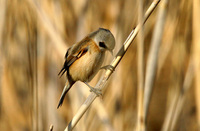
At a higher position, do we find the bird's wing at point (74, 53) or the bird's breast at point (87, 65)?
the bird's wing at point (74, 53)

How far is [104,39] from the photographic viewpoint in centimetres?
142

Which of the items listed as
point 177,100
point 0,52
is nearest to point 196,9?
point 177,100

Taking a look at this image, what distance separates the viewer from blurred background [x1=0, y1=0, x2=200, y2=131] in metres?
1.61

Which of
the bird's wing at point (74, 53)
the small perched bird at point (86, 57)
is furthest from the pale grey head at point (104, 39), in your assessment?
the bird's wing at point (74, 53)

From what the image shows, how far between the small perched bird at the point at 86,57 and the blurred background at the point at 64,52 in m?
0.10

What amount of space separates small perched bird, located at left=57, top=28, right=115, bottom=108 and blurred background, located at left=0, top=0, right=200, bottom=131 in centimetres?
10

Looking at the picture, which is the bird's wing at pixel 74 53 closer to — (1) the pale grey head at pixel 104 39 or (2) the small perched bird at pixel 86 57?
(2) the small perched bird at pixel 86 57

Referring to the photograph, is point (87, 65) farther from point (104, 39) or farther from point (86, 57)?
point (104, 39)

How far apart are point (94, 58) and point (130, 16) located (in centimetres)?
47

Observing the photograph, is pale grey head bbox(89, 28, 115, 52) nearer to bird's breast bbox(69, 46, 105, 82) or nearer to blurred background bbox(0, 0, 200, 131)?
bird's breast bbox(69, 46, 105, 82)

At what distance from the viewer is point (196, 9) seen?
62.2 inches

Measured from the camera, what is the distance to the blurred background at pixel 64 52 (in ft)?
5.29

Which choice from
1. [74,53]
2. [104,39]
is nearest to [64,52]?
[74,53]

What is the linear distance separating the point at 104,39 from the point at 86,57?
8.8 inches
